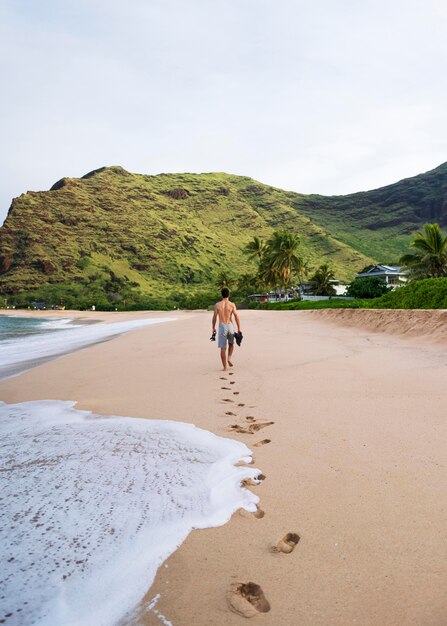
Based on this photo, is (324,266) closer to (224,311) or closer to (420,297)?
(420,297)

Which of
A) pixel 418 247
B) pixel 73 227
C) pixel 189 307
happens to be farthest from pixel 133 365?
pixel 73 227

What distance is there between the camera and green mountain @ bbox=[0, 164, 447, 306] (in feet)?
393

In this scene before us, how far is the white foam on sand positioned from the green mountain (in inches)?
4159

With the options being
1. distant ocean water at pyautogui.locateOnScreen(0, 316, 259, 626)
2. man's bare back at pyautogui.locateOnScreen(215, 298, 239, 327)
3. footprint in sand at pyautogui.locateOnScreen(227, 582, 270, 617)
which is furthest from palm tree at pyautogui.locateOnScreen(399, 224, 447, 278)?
footprint in sand at pyautogui.locateOnScreen(227, 582, 270, 617)

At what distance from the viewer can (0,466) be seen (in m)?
3.16

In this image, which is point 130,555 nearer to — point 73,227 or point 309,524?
point 309,524

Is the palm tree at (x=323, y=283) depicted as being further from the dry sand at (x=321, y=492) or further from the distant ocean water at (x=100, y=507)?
the distant ocean water at (x=100, y=507)

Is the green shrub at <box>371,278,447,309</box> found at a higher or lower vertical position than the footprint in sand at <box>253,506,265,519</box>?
higher

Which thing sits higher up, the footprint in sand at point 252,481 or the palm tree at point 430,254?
the palm tree at point 430,254

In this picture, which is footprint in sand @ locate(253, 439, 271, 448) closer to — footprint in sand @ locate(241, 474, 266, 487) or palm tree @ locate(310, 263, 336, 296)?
footprint in sand @ locate(241, 474, 266, 487)

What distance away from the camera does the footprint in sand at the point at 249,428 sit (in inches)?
151

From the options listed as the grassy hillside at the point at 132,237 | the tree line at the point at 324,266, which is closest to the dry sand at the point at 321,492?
the tree line at the point at 324,266

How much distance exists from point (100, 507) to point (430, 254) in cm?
3825

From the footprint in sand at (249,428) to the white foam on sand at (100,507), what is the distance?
0.29 m
